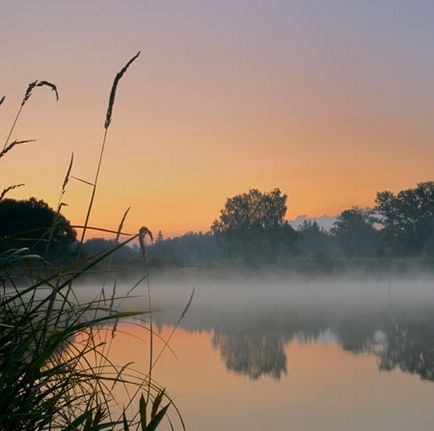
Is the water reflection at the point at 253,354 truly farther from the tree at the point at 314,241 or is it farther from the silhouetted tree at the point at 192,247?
the silhouetted tree at the point at 192,247

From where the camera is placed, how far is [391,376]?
34.6 ft

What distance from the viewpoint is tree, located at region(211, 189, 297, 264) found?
7506 centimetres

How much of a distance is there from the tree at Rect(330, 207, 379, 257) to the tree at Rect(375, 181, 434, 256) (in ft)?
19.6

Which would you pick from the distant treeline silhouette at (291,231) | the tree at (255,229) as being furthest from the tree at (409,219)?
the tree at (255,229)

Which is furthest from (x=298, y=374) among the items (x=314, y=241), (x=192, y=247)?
(x=192, y=247)

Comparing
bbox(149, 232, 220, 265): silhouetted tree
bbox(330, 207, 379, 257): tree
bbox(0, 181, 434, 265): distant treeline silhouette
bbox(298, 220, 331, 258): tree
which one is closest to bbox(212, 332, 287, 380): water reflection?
bbox(0, 181, 434, 265): distant treeline silhouette

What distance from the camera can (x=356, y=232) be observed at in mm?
89812

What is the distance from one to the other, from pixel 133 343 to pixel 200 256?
11062 cm

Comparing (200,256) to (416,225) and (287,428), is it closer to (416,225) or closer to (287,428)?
(416,225)

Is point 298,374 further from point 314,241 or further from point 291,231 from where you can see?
point 314,241

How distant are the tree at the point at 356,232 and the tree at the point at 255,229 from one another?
11268mm

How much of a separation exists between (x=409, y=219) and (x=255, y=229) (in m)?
14.8

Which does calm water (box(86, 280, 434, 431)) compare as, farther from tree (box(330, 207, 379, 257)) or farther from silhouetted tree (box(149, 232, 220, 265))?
silhouetted tree (box(149, 232, 220, 265))

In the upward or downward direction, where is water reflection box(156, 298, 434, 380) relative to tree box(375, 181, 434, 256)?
downward
